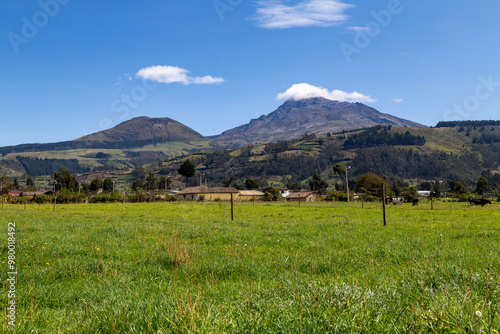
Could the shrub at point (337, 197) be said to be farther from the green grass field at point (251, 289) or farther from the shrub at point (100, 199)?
the green grass field at point (251, 289)

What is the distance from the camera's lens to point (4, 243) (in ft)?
43.5

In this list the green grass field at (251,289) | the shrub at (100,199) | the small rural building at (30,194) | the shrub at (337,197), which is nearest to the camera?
the green grass field at (251,289)

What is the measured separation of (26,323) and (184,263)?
4636 millimetres

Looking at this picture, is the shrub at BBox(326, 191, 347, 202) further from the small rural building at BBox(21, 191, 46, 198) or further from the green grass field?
the green grass field

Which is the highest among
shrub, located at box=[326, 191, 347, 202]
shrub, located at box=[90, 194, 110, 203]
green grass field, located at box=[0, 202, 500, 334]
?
green grass field, located at box=[0, 202, 500, 334]

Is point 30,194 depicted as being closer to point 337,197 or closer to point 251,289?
point 337,197

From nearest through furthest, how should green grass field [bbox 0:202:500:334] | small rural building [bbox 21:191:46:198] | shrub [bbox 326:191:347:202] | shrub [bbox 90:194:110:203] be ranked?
green grass field [bbox 0:202:500:334] < small rural building [bbox 21:191:46:198] < shrub [bbox 90:194:110:203] < shrub [bbox 326:191:347:202]

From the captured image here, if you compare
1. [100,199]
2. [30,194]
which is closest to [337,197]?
[100,199]

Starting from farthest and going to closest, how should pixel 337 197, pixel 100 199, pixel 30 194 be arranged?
pixel 30 194
pixel 337 197
pixel 100 199

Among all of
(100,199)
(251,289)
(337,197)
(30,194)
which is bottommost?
(337,197)

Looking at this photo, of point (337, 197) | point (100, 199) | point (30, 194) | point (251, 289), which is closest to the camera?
point (251, 289)

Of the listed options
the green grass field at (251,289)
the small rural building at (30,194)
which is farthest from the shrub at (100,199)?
the green grass field at (251,289)

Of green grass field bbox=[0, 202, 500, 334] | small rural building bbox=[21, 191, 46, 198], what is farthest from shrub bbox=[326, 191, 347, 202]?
green grass field bbox=[0, 202, 500, 334]

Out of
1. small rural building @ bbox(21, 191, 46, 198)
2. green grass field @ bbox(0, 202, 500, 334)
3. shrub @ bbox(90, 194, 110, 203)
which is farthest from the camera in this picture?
shrub @ bbox(90, 194, 110, 203)
